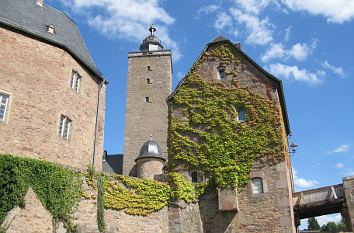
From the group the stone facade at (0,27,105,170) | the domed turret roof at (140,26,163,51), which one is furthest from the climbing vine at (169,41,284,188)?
the domed turret roof at (140,26,163,51)

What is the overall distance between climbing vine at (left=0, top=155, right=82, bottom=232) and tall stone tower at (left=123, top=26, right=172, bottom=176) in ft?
65.5

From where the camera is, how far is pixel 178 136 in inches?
862

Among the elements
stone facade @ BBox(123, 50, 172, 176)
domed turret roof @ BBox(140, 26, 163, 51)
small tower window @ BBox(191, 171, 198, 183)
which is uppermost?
domed turret roof @ BBox(140, 26, 163, 51)

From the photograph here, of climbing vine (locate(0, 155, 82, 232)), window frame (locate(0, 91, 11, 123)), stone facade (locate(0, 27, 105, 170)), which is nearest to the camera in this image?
climbing vine (locate(0, 155, 82, 232))

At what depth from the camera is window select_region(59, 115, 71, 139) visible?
2069 cm

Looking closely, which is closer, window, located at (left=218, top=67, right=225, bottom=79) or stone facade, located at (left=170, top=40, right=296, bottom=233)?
stone facade, located at (left=170, top=40, right=296, bottom=233)

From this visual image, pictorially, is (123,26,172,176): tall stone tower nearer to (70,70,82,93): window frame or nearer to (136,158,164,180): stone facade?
(136,158,164,180): stone facade

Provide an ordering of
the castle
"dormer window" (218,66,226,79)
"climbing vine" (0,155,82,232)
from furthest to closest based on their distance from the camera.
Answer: "dormer window" (218,66,226,79) → the castle → "climbing vine" (0,155,82,232)

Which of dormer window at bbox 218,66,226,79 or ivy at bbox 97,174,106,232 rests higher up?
dormer window at bbox 218,66,226,79

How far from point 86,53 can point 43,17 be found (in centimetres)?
301

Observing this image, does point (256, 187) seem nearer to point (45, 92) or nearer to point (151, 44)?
point (45, 92)

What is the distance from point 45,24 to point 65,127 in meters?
5.87

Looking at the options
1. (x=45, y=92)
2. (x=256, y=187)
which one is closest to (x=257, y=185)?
(x=256, y=187)

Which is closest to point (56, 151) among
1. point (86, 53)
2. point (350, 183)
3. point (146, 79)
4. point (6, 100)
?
point (6, 100)
